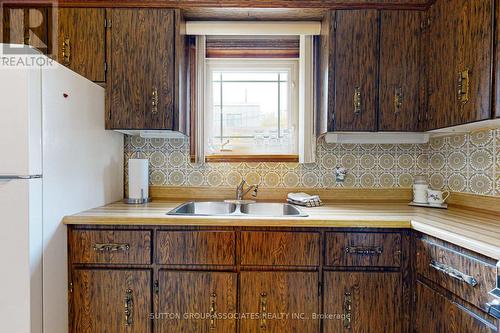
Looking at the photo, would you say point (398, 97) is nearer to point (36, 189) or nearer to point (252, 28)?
point (252, 28)

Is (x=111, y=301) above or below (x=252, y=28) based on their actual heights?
below

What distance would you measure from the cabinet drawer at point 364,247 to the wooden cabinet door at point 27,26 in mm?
1967

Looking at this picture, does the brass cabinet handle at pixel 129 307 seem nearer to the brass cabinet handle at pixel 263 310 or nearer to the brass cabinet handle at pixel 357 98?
the brass cabinet handle at pixel 263 310

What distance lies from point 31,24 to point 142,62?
704 mm

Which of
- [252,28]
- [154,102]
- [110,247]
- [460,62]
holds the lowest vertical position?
[110,247]

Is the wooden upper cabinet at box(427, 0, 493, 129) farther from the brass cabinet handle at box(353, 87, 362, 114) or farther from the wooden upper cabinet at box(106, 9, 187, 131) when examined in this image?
the wooden upper cabinet at box(106, 9, 187, 131)

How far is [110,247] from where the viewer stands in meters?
1.37

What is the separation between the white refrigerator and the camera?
115 cm

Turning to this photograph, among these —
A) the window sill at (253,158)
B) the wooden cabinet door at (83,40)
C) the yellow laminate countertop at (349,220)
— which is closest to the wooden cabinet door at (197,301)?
the yellow laminate countertop at (349,220)

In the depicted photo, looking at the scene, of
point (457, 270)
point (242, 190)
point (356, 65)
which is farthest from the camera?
point (242, 190)

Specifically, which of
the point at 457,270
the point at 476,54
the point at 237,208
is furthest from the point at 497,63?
the point at 237,208

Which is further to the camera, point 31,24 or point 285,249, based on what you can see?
point 31,24

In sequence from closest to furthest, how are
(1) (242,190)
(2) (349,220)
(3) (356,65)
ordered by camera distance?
(2) (349,220) < (3) (356,65) < (1) (242,190)

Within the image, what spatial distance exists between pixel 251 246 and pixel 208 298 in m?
0.33
